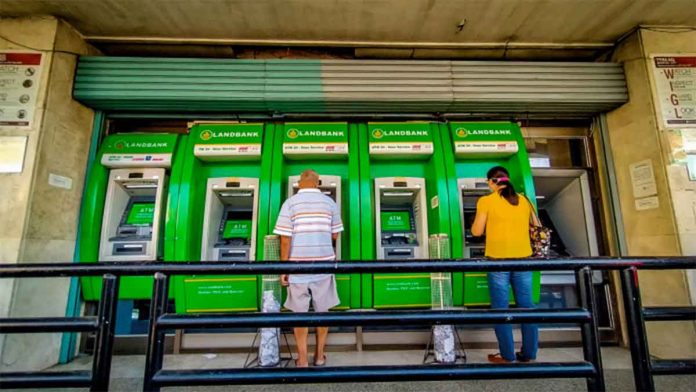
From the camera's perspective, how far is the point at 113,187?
10.7 feet

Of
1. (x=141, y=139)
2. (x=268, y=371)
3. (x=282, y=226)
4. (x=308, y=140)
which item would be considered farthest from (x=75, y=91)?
(x=268, y=371)

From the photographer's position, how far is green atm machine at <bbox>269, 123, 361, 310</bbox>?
3.02 metres

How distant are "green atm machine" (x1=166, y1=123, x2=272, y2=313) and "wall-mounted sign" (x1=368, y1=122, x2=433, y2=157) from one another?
41.4 inches

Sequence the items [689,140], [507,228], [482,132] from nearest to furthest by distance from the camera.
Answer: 1. [507,228]
2. [689,140]
3. [482,132]

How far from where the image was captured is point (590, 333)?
120cm

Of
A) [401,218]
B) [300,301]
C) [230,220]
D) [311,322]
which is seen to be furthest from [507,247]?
[230,220]

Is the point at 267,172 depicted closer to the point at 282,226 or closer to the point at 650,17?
the point at 282,226

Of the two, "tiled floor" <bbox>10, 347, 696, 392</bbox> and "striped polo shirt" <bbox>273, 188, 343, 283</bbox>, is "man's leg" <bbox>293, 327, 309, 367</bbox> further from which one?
"striped polo shirt" <bbox>273, 188, 343, 283</bbox>

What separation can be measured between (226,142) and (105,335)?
7.74 ft

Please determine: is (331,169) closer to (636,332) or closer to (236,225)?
(236,225)

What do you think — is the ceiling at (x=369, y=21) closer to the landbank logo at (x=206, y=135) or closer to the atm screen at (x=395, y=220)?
the landbank logo at (x=206, y=135)

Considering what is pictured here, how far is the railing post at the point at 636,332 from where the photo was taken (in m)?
1.19

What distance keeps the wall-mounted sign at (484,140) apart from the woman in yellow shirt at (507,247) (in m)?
0.62

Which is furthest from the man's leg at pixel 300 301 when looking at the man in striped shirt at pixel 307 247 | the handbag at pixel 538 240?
the handbag at pixel 538 240
